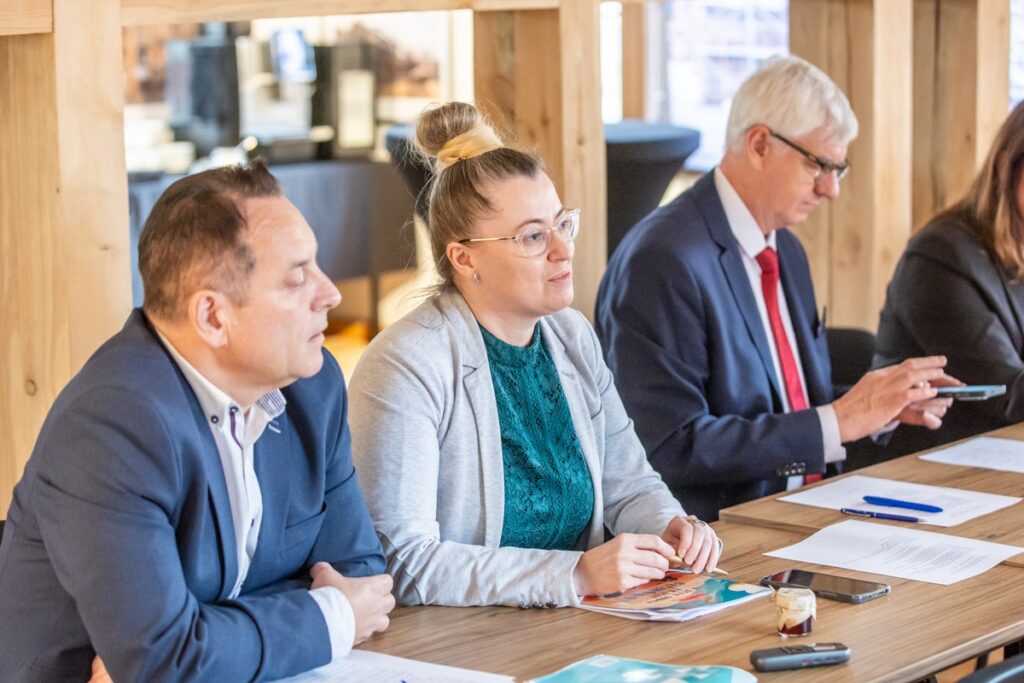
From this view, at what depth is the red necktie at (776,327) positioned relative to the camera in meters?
3.25

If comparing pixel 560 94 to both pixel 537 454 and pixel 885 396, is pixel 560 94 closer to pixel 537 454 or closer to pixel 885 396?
pixel 885 396

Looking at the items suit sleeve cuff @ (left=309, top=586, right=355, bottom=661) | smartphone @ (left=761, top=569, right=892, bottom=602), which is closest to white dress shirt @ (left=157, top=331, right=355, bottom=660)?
suit sleeve cuff @ (left=309, top=586, right=355, bottom=661)

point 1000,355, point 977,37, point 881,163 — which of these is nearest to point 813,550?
point 1000,355

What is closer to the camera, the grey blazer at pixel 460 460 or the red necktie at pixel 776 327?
the grey blazer at pixel 460 460

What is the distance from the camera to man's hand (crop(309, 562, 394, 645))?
1909mm

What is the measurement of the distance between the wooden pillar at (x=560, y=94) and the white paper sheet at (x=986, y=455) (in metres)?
0.85

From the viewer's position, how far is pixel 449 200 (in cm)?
244

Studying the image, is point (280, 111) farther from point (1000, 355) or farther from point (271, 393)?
point (271, 393)

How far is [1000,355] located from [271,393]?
7.01ft

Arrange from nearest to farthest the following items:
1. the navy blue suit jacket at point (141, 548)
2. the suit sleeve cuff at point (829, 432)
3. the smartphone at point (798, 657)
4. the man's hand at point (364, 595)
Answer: the navy blue suit jacket at point (141, 548)
the smartphone at point (798, 657)
the man's hand at point (364, 595)
the suit sleeve cuff at point (829, 432)

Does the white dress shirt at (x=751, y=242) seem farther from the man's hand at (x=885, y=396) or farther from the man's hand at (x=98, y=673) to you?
the man's hand at (x=98, y=673)

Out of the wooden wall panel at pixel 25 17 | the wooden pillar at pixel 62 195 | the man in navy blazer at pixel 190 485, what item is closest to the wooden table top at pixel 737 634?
the man in navy blazer at pixel 190 485

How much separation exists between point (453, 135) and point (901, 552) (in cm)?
100

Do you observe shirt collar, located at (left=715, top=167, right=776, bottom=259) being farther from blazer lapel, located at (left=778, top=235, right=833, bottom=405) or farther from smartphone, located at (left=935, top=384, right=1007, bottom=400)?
smartphone, located at (left=935, top=384, right=1007, bottom=400)
